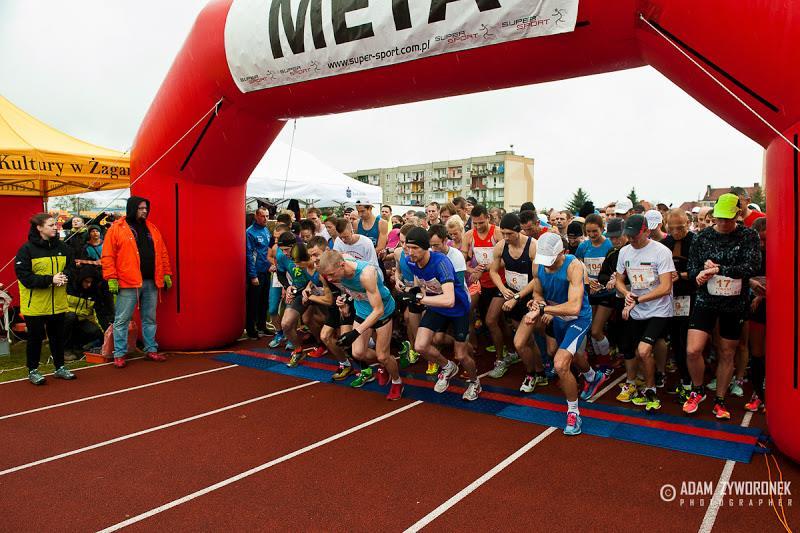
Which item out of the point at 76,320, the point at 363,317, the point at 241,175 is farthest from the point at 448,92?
the point at 76,320

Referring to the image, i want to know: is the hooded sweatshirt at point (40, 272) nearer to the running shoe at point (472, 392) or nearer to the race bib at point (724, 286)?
the running shoe at point (472, 392)

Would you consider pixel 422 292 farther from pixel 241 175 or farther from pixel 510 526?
pixel 241 175

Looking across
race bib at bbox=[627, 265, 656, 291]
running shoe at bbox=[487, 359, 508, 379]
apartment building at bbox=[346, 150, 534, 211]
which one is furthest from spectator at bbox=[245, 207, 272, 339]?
apartment building at bbox=[346, 150, 534, 211]

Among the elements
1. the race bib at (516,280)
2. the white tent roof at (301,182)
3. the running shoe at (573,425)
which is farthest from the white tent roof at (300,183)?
the running shoe at (573,425)

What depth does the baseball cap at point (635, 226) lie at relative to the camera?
18.2ft

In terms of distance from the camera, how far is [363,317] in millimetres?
6172

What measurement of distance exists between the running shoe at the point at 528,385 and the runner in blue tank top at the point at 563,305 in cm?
79

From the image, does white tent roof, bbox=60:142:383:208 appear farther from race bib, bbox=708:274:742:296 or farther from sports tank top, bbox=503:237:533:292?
race bib, bbox=708:274:742:296

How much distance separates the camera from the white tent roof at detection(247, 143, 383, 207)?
13242mm

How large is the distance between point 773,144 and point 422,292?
327cm

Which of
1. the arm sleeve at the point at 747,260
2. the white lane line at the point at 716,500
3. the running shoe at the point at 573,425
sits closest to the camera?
the white lane line at the point at 716,500

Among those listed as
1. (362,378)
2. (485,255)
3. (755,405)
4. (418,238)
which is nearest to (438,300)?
(418,238)

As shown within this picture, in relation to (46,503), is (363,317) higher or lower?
higher

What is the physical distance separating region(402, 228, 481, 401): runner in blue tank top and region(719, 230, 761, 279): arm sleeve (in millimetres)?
2564
